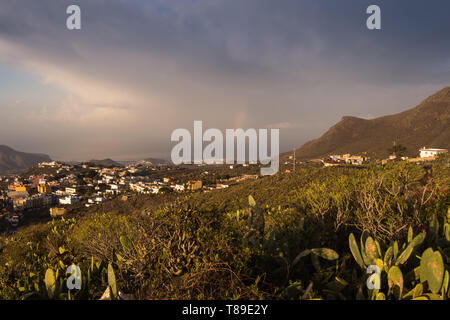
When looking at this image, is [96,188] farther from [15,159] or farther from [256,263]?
[15,159]

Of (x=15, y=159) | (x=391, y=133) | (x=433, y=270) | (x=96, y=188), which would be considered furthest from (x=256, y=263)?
(x=15, y=159)

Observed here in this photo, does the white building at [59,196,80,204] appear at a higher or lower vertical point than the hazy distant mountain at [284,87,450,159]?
lower

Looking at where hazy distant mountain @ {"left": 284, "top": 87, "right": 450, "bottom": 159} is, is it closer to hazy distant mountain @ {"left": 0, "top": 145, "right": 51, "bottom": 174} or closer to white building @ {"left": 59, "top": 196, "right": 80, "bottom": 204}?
white building @ {"left": 59, "top": 196, "right": 80, "bottom": 204}

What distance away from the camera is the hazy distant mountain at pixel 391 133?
195 feet

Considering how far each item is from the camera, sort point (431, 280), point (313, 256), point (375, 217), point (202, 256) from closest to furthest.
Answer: point (431, 280) < point (202, 256) < point (313, 256) < point (375, 217)

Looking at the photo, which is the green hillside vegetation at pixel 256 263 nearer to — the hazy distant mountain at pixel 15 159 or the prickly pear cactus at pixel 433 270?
the prickly pear cactus at pixel 433 270

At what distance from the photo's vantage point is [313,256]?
3.94 meters

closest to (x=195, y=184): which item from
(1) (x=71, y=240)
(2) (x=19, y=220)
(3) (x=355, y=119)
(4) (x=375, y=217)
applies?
(2) (x=19, y=220)

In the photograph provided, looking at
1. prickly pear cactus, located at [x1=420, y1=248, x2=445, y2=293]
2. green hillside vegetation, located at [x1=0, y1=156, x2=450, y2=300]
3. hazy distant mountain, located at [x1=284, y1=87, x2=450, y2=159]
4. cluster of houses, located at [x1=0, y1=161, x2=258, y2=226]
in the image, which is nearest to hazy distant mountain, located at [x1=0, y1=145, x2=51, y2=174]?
cluster of houses, located at [x1=0, y1=161, x2=258, y2=226]

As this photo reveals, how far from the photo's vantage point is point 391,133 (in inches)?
2847

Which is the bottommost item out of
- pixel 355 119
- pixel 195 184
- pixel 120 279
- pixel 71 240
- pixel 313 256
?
pixel 195 184

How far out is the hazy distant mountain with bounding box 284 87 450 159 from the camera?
59.4m
